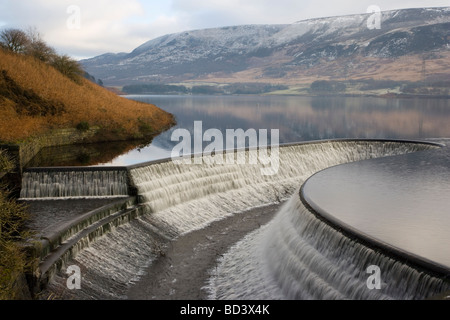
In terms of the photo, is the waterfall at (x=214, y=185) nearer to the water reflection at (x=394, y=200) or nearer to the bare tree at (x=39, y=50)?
the water reflection at (x=394, y=200)

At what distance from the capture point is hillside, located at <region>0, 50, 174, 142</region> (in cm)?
3397

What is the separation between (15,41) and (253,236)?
43.5 meters

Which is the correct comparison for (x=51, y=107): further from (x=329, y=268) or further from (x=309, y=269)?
(x=329, y=268)

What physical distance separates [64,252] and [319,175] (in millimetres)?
11645

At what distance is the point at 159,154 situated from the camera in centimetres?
3306

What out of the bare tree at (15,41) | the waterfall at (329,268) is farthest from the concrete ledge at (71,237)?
the bare tree at (15,41)

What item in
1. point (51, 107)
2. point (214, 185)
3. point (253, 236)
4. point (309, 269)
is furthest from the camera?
point (51, 107)

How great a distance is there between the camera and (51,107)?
126 ft

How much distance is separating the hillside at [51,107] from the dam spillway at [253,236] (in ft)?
42.6

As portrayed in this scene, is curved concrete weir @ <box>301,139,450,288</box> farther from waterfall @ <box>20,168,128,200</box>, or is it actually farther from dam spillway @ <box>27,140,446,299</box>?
waterfall @ <box>20,168,128,200</box>

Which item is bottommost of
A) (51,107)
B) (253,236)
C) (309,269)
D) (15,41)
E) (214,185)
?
(253,236)

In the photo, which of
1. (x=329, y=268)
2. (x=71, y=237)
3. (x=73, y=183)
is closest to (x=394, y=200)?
(x=329, y=268)

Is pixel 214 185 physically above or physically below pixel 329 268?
below
